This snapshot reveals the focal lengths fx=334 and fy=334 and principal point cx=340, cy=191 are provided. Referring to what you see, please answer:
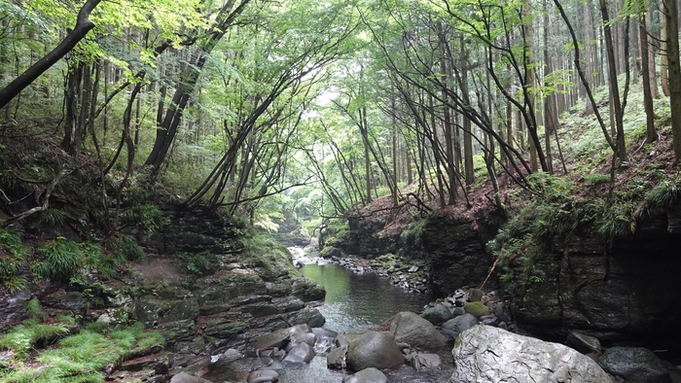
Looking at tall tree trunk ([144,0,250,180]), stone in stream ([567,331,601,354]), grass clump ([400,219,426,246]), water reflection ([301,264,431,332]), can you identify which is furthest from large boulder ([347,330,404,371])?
grass clump ([400,219,426,246])

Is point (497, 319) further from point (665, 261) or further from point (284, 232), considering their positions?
point (284, 232)

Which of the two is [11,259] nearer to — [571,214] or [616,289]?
[571,214]

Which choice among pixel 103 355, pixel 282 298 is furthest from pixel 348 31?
pixel 103 355

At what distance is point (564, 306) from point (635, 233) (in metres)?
1.96

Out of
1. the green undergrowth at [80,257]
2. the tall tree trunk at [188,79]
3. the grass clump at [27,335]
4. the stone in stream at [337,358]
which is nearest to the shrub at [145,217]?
the green undergrowth at [80,257]

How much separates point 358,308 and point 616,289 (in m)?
7.92

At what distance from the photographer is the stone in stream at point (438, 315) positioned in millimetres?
9688

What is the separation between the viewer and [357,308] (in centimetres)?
1229

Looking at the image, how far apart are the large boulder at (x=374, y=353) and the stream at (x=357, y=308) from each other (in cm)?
24

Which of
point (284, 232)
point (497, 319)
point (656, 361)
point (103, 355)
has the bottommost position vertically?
point (284, 232)

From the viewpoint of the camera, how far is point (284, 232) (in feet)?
135

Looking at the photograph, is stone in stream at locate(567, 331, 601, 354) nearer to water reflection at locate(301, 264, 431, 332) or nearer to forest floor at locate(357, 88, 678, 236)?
forest floor at locate(357, 88, 678, 236)

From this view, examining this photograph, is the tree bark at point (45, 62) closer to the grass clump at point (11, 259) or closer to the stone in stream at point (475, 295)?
the grass clump at point (11, 259)

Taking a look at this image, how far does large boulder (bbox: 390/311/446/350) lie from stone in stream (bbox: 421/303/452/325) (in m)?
1.09
